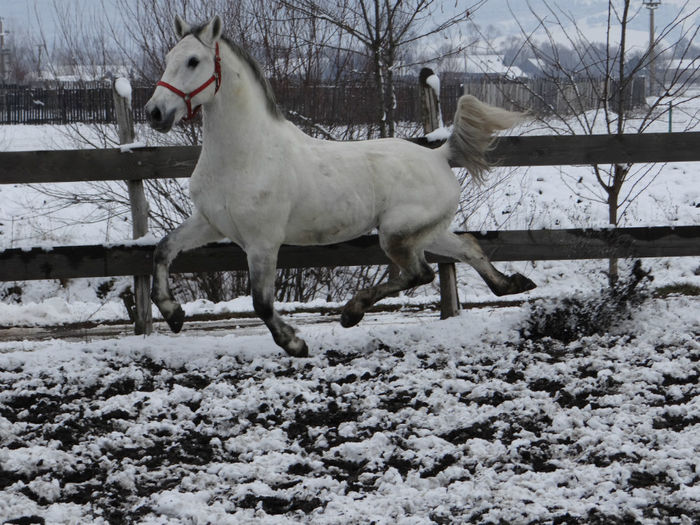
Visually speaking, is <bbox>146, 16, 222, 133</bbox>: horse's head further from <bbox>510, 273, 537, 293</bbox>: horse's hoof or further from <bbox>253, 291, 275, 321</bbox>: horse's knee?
<bbox>510, 273, 537, 293</bbox>: horse's hoof

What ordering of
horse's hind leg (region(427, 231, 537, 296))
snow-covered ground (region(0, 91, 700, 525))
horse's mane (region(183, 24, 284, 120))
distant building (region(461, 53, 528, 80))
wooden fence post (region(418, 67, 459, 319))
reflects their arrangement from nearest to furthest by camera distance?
snow-covered ground (region(0, 91, 700, 525))
horse's mane (region(183, 24, 284, 120))
horse's hind leg (region(427, 231, 537, 296))
wooden fence post (region(418, 67, 459, 319))
distant building (region(461, 53, 528, 80))

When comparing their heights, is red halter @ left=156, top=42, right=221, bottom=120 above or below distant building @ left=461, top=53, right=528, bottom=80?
below

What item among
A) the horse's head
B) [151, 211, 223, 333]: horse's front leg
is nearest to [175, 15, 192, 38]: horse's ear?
the horse's head

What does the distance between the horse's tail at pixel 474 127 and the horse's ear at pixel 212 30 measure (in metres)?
1.63

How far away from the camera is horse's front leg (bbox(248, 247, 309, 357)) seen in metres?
4.82

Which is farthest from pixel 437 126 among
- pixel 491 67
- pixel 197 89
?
pixel 491 67

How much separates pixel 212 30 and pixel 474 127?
5.89 ft

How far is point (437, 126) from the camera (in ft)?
20.8

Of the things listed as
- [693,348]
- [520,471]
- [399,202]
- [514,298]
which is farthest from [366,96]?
[520,471]

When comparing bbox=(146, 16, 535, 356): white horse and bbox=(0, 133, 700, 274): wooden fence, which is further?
bbox=(0, 133, 700, 274): wooden fence

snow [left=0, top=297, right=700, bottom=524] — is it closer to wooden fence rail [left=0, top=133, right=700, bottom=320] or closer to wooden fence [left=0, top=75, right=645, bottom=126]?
wooden fence rail [left=0, top=133, right=700, bottom=320]

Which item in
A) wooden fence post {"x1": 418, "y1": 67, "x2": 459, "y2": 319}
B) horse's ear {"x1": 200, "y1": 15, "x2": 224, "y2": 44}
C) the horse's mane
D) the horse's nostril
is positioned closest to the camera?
the horse's nostril

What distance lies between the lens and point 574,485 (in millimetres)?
3260

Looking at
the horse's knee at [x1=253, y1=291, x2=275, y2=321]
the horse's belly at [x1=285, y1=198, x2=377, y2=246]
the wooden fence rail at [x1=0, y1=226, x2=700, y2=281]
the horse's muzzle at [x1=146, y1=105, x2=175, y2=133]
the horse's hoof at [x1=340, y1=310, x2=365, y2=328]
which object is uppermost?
the horse's muzzle at [x1=146, y1=105, x2=175, y2=133]
